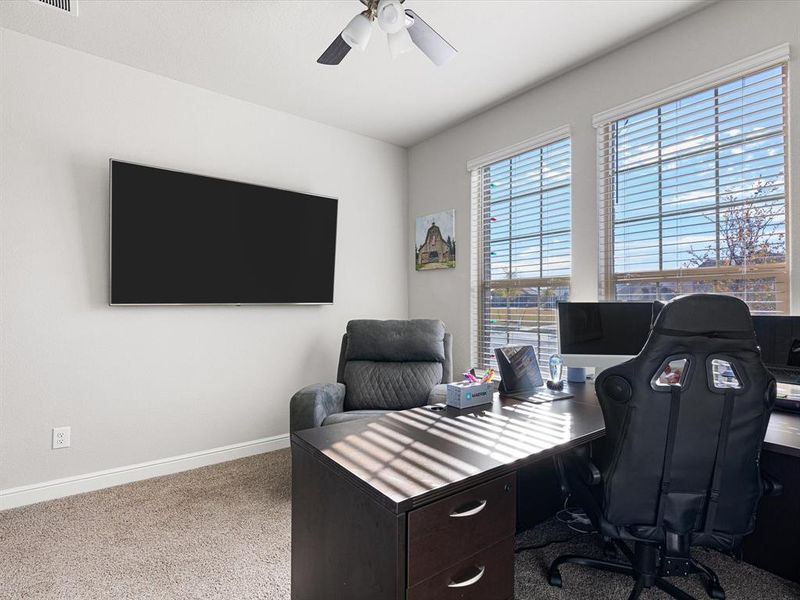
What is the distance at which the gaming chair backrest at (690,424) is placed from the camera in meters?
1.32

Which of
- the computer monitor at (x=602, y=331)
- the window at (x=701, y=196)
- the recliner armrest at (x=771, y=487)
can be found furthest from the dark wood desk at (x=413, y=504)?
the window at (x=701, y=196)

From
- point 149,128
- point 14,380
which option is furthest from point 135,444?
point 149,128

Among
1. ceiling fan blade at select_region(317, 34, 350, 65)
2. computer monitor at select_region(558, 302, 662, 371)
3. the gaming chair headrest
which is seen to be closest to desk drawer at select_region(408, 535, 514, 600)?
the gaming chair headrest

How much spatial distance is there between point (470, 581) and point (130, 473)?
260cm

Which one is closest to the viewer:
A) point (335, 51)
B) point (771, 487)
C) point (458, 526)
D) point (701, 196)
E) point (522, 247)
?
point (458, 526)

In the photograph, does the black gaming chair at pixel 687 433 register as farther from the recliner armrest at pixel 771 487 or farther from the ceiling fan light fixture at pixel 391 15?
the ceiling fan light fixture at pixel 391 15

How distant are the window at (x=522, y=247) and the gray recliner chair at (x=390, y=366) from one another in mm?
541

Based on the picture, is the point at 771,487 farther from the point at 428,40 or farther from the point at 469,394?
the point at 428,40

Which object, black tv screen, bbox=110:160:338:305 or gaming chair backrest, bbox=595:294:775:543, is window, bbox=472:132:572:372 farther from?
gaming chair backrest, bbox=595:294:775:543

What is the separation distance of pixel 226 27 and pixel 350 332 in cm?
207

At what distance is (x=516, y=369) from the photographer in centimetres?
222

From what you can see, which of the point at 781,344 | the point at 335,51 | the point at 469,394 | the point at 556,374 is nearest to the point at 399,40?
the point at 335,51

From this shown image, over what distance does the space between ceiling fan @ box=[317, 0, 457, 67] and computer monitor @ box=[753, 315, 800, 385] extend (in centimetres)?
197

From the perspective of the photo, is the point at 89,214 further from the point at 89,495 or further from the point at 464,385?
the point at 464,385
